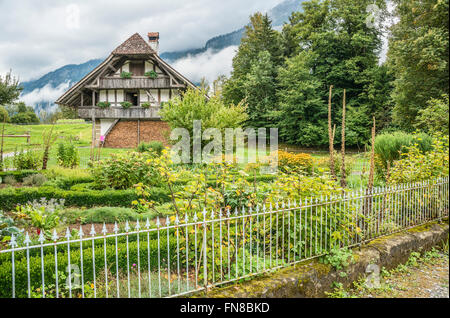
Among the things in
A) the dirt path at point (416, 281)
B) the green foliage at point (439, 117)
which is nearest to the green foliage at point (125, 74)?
the green foliage at point (439, 117)

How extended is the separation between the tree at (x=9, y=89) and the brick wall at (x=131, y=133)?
22489 millimetres

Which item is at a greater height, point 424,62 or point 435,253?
point 424,62

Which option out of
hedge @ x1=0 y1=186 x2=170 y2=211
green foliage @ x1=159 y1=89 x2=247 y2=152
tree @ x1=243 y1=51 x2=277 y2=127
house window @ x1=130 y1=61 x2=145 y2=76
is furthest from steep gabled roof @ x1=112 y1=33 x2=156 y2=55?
hedge @ x1=0 y1=186 x2=170 y2=211

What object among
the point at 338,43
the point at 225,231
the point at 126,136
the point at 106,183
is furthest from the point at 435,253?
the point at 338,43

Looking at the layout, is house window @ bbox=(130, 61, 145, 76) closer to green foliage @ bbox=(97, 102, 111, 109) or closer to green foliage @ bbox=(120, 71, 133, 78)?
green foliage @ bbox=(120, 71, 133, 78)

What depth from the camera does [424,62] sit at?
59.2 feet

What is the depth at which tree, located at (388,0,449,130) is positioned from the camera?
17.0 m

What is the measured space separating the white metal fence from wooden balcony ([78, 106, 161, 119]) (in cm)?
2059

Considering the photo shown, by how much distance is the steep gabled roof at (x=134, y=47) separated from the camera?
2356 centimetres

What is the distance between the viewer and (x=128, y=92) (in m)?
26.1

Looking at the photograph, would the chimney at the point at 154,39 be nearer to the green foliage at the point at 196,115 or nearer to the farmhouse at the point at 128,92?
the farmhouse at the point at 128,92

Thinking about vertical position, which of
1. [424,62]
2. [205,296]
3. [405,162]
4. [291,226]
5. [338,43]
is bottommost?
[205,296]

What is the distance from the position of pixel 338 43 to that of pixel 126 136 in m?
21.9
